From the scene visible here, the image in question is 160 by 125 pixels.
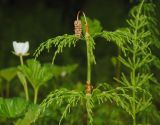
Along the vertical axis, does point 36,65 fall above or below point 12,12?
below

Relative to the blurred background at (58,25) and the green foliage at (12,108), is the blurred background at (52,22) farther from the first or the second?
the green foliage at (12,108)

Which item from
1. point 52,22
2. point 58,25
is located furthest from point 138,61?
point 52,22

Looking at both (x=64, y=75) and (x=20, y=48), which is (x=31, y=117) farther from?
(x=64, y=75)

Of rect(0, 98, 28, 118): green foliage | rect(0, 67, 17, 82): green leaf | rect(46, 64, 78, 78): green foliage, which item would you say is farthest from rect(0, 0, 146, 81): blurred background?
rect(0, 98, 28, 118): green foliage

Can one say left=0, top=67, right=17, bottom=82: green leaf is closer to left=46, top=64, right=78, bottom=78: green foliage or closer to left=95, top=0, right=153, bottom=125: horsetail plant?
left=46, top=64, right=78, bottom=78: green foliage

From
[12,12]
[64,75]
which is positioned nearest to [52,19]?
[12,12]

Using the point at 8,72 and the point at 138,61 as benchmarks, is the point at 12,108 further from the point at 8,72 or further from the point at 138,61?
the point at 8,72

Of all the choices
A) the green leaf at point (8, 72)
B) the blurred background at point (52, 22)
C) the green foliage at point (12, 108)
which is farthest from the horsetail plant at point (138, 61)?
the blurred background at point (52, 22)

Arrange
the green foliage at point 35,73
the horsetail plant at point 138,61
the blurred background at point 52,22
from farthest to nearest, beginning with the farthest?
the blurred background at point 52,22, the green foliage at point 35,73, the horsetail plant at point 138,61
